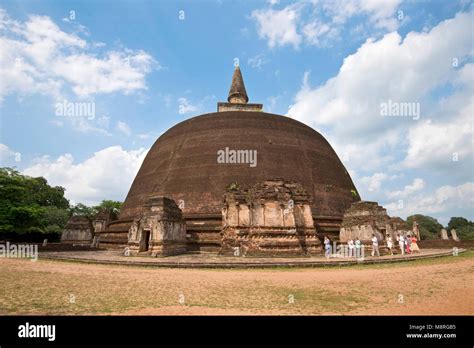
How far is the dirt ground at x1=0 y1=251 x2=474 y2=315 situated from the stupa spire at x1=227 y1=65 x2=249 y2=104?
26064 mm

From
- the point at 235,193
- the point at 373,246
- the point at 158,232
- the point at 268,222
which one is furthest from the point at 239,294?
the point at 373,246

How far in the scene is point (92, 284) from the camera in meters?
7.97

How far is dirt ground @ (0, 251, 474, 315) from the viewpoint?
536cm

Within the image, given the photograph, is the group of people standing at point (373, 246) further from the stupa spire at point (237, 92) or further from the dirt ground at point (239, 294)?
the stupa spire at point (237, 92)

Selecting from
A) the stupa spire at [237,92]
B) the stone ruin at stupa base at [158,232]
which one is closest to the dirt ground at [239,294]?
the stone ruin at stupa base at [158,232]

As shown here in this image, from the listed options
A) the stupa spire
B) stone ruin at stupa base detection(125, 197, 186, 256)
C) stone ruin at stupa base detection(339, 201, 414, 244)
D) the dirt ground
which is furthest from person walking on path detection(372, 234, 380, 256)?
the stupa spire

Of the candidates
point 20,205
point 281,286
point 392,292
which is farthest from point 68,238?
point 392,292

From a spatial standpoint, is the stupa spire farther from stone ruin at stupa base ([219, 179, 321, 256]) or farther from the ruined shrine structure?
stone ruin at stupa base ([219, 179, 321, 256])

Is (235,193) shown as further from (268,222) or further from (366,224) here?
(366,224)

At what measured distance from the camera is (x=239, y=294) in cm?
675

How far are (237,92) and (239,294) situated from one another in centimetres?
2886

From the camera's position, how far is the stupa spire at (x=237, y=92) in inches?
1299

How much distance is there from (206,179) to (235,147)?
11.3 ft
